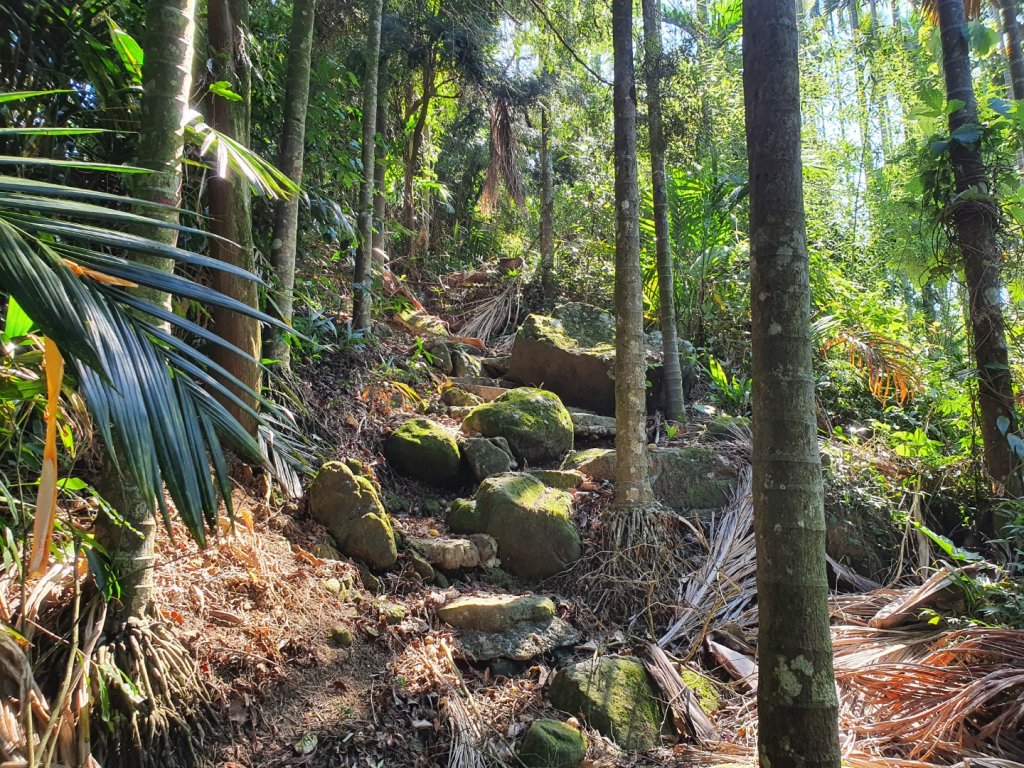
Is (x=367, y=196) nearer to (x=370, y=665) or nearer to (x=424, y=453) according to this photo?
(x=424, y=453)

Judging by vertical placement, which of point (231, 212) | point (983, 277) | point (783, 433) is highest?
point (231, 212)

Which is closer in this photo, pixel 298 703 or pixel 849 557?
pixel 298 703

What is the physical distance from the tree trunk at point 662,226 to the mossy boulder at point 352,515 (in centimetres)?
378

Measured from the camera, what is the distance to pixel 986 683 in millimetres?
2957

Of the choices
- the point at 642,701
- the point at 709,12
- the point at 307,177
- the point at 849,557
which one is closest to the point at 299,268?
the point at 307,177

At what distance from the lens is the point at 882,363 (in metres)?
6.45

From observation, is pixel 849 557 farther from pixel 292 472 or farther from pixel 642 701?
pixel 292 472

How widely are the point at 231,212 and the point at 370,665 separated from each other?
10.4ft

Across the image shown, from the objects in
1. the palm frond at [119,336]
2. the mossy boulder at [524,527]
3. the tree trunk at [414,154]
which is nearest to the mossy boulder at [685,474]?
the mossy boulder at [524,527]

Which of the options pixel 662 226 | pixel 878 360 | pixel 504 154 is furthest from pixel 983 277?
pixel 504 154

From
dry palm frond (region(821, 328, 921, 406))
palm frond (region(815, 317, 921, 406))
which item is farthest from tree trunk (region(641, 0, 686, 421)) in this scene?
dry palm frond (region(821, 328, 921, 406))

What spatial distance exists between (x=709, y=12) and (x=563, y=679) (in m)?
9.58

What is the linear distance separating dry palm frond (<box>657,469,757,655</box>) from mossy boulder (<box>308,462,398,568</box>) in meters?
2.03

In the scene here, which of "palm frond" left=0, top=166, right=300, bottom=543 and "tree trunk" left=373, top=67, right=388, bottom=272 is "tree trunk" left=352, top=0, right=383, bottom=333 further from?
"palm frond" left=0, top=166, right=300, bottom=543
